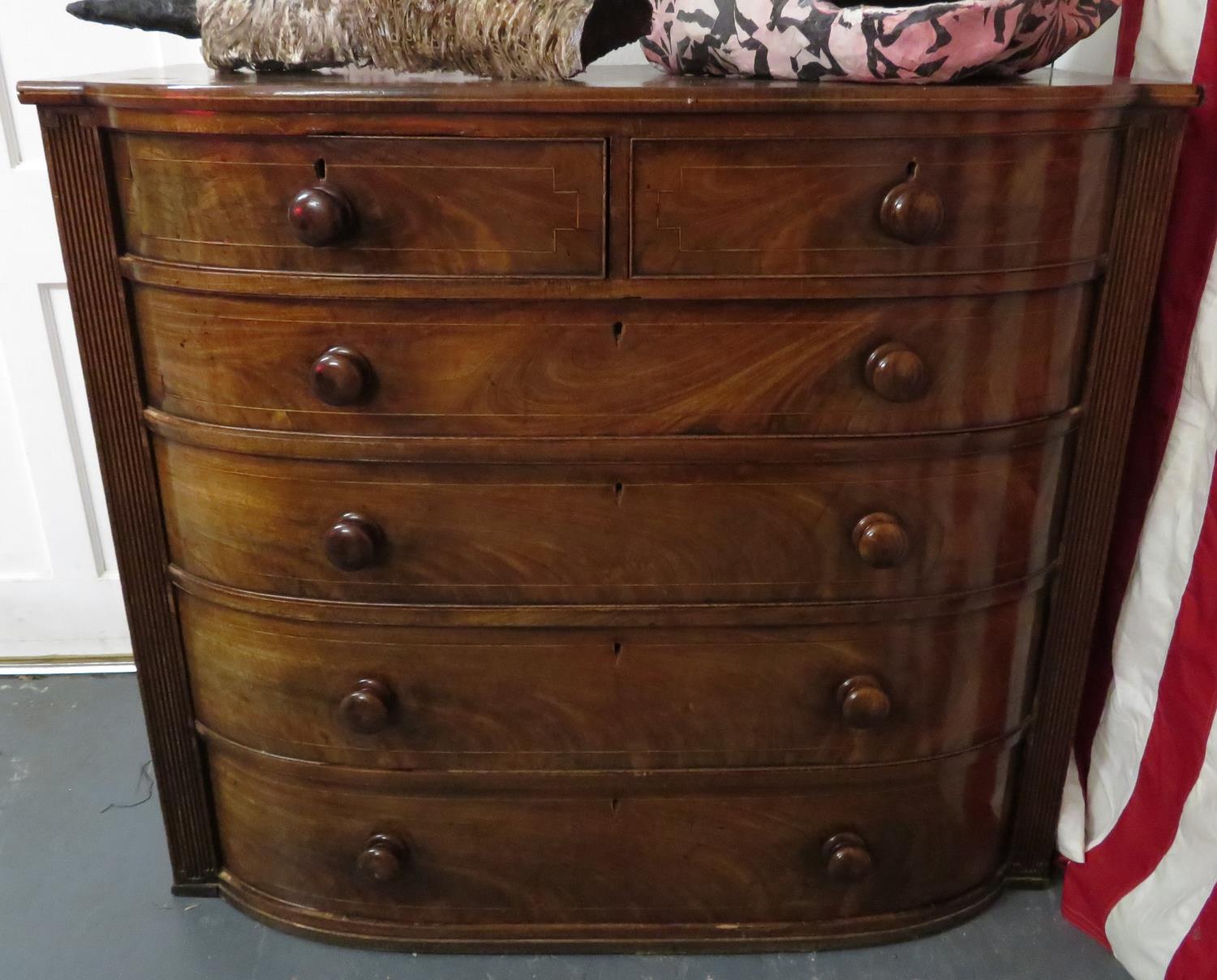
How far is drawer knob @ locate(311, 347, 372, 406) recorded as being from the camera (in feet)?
3.64

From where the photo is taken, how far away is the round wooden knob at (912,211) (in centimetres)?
105

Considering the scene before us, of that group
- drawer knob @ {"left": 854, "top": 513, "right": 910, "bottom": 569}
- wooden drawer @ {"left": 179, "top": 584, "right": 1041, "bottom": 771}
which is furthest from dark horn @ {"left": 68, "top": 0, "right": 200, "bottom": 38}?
drawer knob @ {"left": 854, "top": 513, "right": 910, "bottom": 569}

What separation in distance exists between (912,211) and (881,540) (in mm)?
373

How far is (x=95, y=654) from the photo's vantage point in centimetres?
204

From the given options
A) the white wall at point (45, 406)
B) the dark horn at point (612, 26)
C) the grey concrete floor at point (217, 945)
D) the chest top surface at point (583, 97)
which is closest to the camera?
the chest top surface at point (583, 97)

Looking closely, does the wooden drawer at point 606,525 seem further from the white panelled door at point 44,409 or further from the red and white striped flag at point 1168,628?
the white panelled door at point 44,409

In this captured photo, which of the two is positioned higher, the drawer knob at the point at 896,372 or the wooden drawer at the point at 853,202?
the wooden drawer at the point at 853,202

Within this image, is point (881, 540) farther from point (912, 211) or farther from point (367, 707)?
point (367, 707)

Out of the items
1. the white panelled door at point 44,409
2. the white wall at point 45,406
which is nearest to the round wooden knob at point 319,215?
the white wall at point 45,406

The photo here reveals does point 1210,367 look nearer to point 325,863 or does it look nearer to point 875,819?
point 875,819

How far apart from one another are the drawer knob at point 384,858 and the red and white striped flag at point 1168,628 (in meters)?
0.97

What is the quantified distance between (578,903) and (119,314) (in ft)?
3.22

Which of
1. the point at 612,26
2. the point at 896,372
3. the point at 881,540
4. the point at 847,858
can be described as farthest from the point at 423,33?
the point at 847,858

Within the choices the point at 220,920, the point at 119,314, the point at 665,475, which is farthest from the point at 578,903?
the point at 119,314
